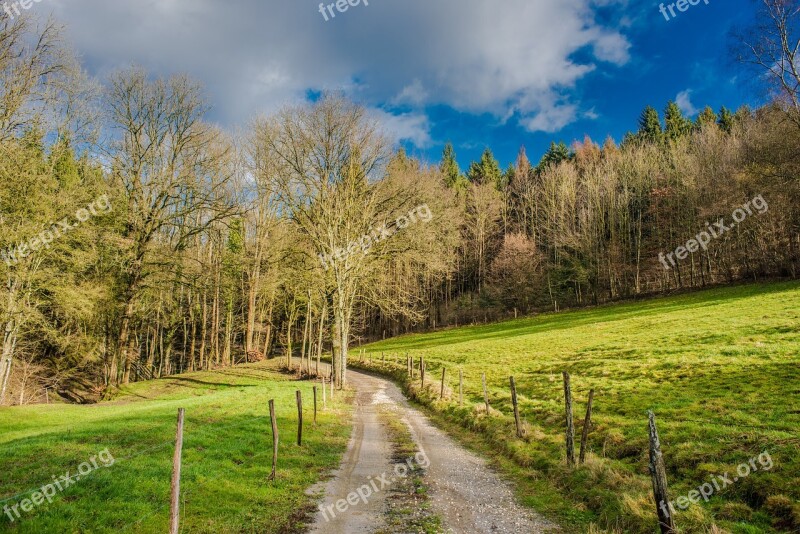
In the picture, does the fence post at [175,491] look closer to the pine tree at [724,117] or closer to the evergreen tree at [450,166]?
the evergreen tree at [450,166]

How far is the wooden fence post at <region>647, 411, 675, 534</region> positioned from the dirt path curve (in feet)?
6.53

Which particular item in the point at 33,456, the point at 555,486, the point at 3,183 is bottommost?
the point at 555,486

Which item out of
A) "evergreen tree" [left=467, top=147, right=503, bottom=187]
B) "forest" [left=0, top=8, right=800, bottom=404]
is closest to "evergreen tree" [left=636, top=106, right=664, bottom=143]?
"forest" [left=0, top=8, right=800, bottom=404]

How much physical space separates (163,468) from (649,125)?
290 feet

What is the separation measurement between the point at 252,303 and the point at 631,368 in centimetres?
3040

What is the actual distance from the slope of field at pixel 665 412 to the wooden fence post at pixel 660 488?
0.33 m

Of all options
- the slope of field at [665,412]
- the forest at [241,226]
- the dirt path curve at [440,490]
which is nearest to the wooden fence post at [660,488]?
the slope of field at [665,412]

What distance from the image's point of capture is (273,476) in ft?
34.6

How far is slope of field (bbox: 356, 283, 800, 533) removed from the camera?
778 centimetres

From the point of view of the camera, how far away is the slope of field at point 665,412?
25.5 feet

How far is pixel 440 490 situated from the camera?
10109 millimetres

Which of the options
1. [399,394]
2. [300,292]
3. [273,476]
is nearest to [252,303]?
[300,292]

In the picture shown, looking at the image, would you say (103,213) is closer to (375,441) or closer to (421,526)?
(375,441)

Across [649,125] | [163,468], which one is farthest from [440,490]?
[649,125]
